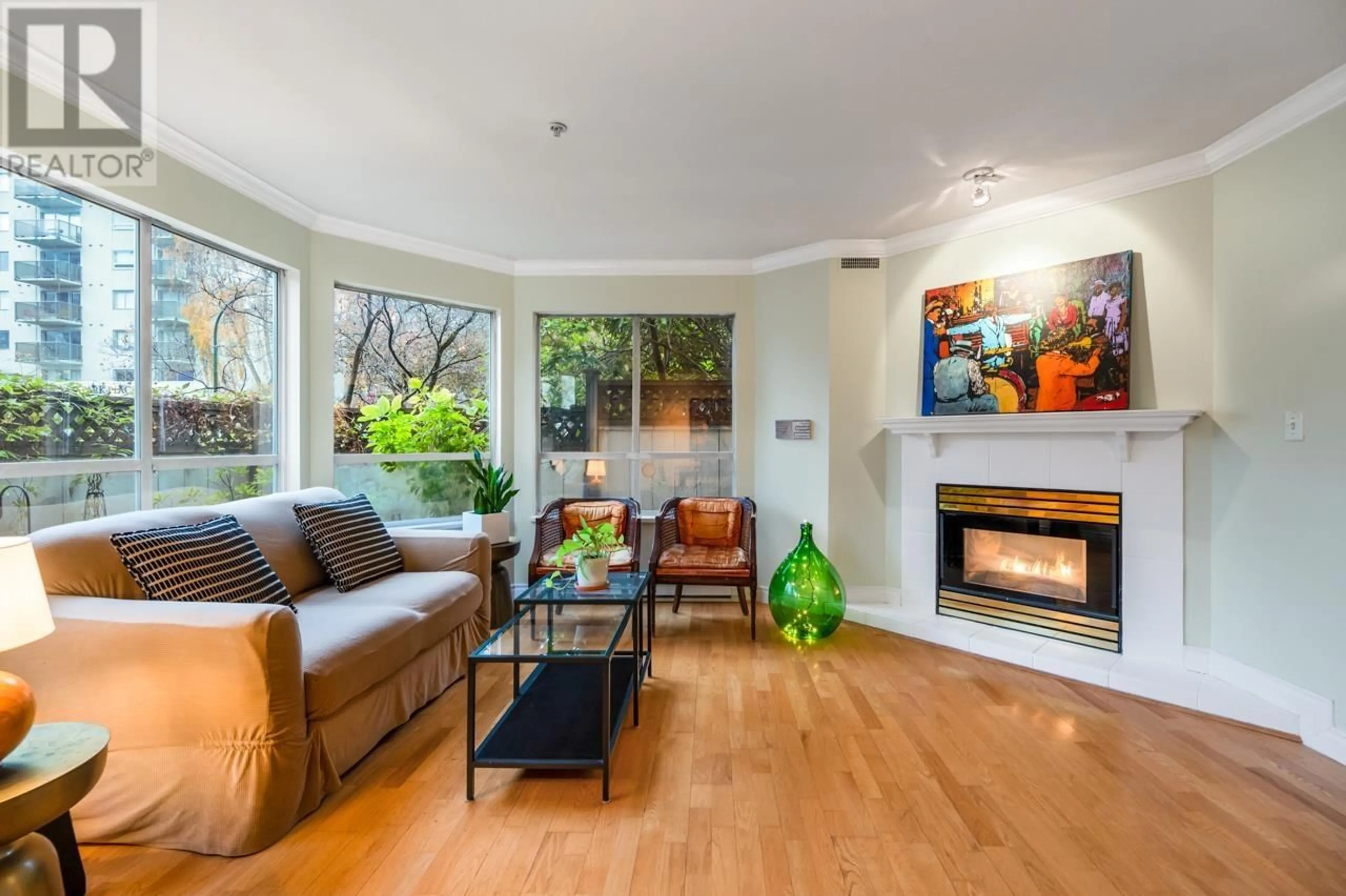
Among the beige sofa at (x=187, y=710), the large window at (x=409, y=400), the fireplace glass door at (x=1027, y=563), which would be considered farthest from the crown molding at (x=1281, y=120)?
the large window at (x=409, y=400)

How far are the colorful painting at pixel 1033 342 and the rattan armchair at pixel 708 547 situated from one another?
53.8 inches

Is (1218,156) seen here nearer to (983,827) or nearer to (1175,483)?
(1175,483)

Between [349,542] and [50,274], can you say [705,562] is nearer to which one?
[349,542]

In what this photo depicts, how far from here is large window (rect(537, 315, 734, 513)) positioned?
4.77 meters

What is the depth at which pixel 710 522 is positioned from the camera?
4336 mm

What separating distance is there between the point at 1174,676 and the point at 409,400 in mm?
4520

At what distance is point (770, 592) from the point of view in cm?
378

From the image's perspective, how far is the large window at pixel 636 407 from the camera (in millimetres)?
4770

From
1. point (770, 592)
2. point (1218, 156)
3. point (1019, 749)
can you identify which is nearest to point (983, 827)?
point (1019, 749)

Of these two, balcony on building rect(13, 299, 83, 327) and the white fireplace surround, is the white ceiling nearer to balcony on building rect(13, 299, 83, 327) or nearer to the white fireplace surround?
balcony on building rect(13, 299, 83, 327)

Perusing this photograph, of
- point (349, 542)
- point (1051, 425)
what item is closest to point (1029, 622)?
point (1051, 425)

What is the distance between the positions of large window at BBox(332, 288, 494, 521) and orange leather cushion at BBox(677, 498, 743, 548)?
1.53 meters

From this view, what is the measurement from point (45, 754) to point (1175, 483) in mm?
4175

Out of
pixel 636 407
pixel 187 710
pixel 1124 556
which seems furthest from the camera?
pixel 636 407
